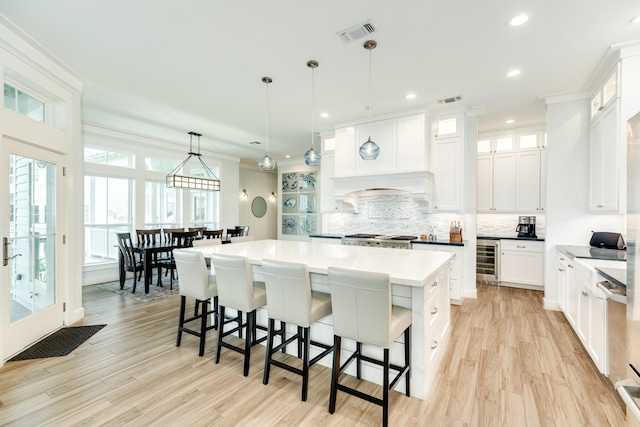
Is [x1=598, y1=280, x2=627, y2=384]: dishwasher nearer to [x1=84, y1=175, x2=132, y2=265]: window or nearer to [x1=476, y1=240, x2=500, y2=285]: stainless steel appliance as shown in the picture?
[x1=476, y1=240, x2=500, y2=285]: stainless steel appliance

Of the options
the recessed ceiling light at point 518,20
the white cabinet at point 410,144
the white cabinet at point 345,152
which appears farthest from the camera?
the white cabinet at point 345,152

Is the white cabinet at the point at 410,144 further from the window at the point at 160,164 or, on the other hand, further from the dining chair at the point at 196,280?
the window at the point at 160,164

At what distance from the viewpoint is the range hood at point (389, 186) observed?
466cm

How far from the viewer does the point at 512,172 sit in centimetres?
542

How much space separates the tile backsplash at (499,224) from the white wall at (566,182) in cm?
164

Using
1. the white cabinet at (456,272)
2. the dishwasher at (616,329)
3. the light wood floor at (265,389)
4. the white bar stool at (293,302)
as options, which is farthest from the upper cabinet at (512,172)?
the white bar stool at (293,302)

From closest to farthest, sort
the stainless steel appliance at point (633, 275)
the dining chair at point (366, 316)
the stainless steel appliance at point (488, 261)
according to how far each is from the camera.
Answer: the stainless steel appliance at point (633, 275) → the dining chair at point (366, 316) → the stainless steel appliance at point (488, 261)

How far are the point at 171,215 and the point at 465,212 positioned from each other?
627 cm

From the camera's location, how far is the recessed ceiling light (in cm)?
241

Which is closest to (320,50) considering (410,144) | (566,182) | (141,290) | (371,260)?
(371,260)

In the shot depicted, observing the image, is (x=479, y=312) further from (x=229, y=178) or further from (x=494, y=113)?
(x=229, y=178)

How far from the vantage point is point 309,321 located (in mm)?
2145

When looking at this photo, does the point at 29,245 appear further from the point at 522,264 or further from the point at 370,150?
the point at 522,264

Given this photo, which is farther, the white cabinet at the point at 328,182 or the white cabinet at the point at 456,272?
the white cabinet at the point at 328,182
